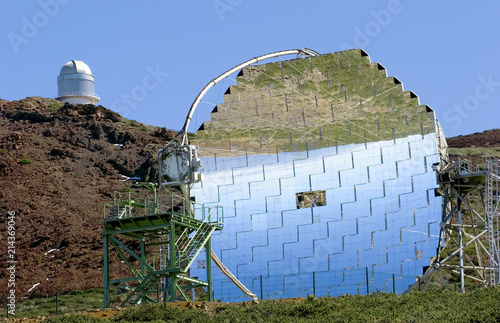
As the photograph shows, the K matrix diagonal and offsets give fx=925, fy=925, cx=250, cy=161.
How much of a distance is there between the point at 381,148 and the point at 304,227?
525 cm

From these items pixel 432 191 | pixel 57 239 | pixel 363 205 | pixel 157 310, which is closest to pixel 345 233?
pixel 363 205

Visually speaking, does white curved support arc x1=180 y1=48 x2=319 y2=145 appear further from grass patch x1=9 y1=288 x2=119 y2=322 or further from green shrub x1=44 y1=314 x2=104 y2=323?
grass patch x1=9 y1=288 x2=119 y2=322

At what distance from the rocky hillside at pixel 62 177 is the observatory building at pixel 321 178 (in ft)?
95.5

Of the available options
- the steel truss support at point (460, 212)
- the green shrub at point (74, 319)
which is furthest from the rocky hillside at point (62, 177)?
the green shrub at point (74, 319)

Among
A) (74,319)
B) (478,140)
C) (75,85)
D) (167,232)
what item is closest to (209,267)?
(167,232)

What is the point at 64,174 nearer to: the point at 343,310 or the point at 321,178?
the point at 321,178

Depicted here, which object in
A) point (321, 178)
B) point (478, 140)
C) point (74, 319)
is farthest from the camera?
point (478, 140)

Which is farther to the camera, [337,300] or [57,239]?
[57,239]

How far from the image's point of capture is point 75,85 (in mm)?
131000

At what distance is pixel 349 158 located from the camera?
146 ft

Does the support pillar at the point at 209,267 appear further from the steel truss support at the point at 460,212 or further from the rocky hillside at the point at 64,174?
the rocky hillside at the point at 64,174

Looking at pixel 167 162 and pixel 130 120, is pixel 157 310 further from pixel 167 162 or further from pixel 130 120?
pixel 130 120

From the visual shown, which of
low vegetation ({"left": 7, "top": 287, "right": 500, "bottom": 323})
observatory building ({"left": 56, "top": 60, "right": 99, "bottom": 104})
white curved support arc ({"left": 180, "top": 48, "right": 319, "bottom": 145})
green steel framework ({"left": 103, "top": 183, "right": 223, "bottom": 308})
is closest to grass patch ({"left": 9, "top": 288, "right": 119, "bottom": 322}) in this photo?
green steel framework ({"left": 103, "top": 183, "right": 223, "bottom": 308})

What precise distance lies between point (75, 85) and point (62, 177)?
118 ft
